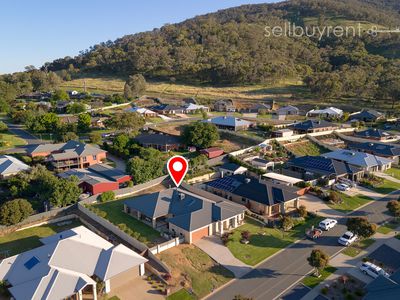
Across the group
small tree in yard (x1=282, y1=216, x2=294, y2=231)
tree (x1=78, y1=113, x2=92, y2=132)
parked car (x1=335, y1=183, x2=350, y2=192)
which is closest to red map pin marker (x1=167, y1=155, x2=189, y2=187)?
small tree in yard (x1=282, y1=216, x2=294, y2=231)

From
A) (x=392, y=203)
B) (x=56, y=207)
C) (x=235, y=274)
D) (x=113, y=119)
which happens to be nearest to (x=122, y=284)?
(x=235, y=274)

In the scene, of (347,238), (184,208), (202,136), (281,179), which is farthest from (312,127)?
(184,208)

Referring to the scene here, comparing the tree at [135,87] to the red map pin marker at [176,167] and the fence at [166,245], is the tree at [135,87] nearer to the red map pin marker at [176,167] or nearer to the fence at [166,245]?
the red map pin marker at [176,167]

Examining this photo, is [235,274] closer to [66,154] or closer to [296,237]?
[296,237]

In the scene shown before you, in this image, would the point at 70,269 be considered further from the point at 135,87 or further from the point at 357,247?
the point at 135,87

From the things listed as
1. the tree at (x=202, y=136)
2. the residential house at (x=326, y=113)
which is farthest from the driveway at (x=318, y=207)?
the residential house at (x=326, y=113)

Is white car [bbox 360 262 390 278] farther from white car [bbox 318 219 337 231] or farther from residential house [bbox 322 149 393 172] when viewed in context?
residential house [bbox 322 149 393 172]
